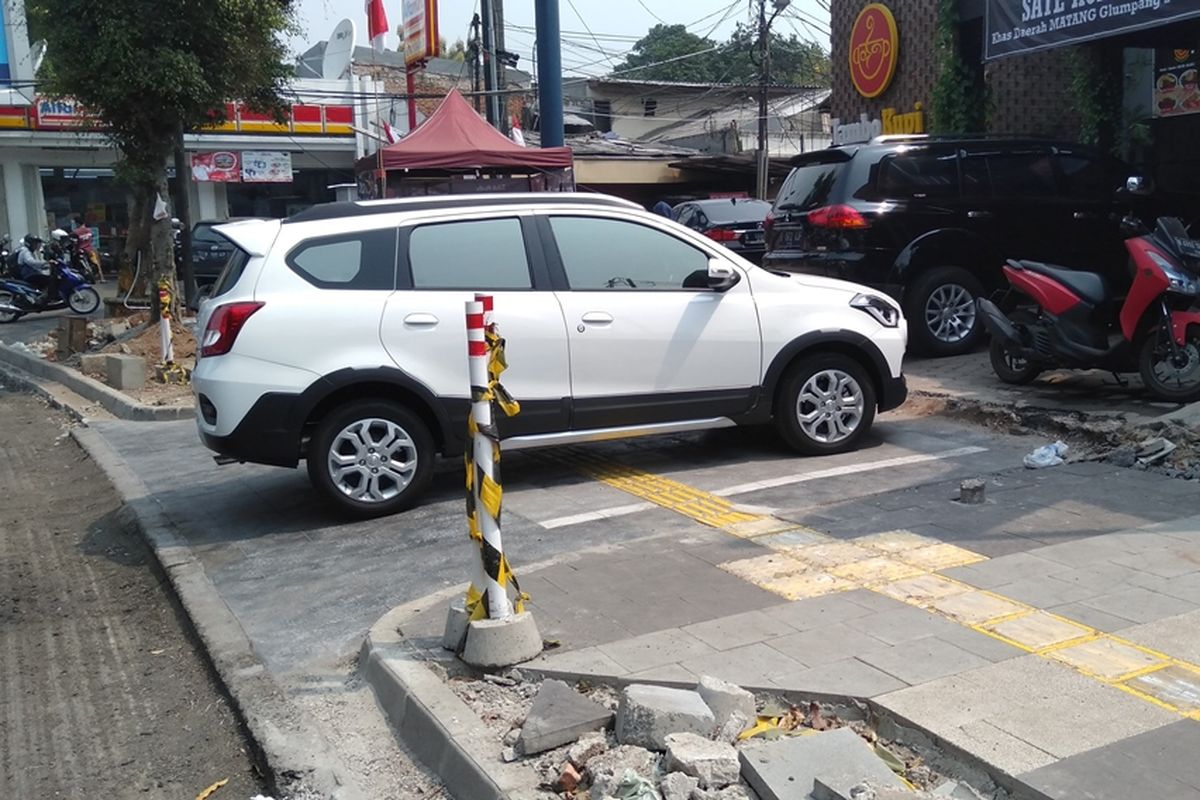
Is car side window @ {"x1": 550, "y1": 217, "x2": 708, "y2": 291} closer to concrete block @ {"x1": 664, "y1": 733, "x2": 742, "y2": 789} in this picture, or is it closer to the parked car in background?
concrete block @ {"x1": 664, "y1": 733, "x2": 742, "y2": 789}

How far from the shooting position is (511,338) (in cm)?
689

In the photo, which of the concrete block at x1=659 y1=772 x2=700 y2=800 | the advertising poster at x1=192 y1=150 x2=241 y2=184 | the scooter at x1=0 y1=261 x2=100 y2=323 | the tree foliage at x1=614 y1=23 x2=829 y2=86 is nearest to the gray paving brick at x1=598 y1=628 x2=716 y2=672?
the concrete block at x1=659 y1=772 x2=700 y2=800

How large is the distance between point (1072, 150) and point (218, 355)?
849cm

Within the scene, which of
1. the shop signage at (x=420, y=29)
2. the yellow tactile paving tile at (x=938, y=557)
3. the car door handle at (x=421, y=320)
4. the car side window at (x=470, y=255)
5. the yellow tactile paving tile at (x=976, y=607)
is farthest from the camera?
the shop signage at (x=420, y=29)

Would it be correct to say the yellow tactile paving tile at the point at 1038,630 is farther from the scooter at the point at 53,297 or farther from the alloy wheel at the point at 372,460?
the scooter at the point at 53,297

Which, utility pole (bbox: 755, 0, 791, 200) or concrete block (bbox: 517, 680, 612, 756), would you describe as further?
utility pole (bbox: 755, 0, 791, 200)

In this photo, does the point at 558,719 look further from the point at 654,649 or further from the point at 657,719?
the point at 654,649

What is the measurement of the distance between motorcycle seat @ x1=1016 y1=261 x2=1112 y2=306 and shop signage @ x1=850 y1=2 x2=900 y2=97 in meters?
7.28

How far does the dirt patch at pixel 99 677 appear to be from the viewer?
4129mm

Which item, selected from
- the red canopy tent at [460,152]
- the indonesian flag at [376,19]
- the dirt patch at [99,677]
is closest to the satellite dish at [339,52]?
the indonesian flag at [376,19]

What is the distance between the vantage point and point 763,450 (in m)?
8.01

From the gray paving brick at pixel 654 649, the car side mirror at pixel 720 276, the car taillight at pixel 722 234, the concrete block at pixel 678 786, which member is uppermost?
the car taillight at pixel 722 234

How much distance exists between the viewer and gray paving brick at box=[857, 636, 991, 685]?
399 cm

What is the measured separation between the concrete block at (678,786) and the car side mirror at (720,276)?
439 cm
